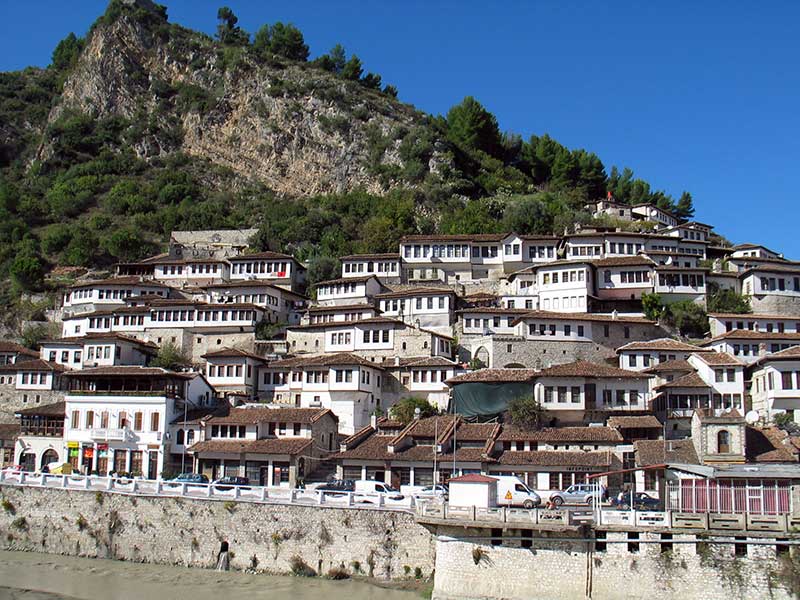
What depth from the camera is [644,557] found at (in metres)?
28.1

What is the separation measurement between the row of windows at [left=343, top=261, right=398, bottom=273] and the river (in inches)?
1551

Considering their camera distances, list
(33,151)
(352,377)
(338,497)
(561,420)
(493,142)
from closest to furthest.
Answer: (338,497) → (561,420) → (352,377) → (493,142) → (33,151)

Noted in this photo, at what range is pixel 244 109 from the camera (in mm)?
122062

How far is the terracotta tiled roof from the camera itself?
45.8 metres

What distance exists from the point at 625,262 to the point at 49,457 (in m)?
43.0

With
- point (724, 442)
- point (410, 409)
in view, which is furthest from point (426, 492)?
point (724, 442)

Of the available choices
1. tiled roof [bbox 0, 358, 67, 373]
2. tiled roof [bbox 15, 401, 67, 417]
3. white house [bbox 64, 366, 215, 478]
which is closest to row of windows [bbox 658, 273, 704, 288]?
white house [bbox 64, 366, 215, 478]

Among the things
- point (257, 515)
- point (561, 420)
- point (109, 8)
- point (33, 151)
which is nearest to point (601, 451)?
point (561, 420)

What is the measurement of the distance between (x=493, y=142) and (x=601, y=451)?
7974 centimetres

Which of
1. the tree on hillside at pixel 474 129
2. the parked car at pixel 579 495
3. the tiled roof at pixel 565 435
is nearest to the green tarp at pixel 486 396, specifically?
the tiled roof at pixel 565 435

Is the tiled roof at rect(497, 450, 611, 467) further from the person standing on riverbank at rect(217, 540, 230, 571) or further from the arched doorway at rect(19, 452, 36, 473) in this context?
the arched doorway at rect(19, 452, 36, 473)

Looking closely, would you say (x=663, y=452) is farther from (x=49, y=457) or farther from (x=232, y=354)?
(x=49, y=457)

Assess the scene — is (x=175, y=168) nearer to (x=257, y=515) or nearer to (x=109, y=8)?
(x=109, y=8)

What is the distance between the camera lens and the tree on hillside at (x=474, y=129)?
380ft
